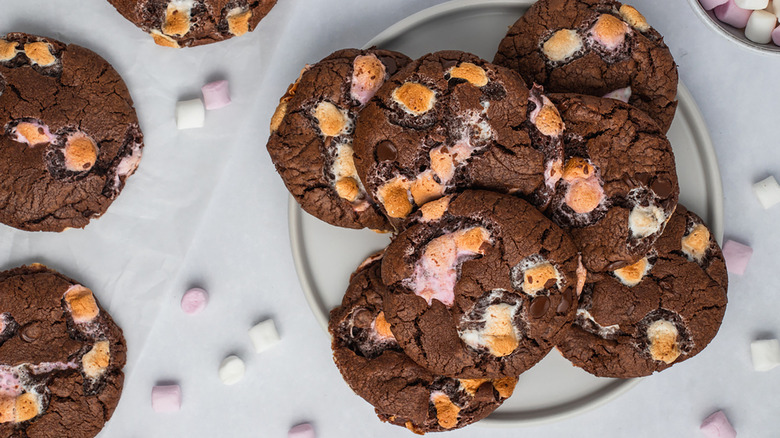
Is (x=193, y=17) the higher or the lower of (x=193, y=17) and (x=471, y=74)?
the lower

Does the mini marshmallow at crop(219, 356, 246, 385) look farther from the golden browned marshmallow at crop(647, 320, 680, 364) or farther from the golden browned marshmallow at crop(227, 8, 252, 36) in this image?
the golden browned marshmallow at crop(647, 320, 680, 364)

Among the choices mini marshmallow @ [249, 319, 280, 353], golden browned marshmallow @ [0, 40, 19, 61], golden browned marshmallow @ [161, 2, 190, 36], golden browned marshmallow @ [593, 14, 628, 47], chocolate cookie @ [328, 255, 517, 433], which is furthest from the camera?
mini marshmallow @ [249, 319, 280, 353]

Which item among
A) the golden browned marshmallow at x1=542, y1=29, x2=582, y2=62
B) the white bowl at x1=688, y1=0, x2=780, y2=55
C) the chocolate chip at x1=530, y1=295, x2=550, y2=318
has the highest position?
the white bowl at x1=688, y1=0, x2=780, y2=55

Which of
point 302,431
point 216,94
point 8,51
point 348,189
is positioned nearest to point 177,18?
point 216,94

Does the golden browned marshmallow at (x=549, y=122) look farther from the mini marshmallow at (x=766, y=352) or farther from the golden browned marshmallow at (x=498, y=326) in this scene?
the mini marshmallow at (x=766, y=352)

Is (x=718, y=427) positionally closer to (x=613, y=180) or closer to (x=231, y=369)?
(x=613, y=180)

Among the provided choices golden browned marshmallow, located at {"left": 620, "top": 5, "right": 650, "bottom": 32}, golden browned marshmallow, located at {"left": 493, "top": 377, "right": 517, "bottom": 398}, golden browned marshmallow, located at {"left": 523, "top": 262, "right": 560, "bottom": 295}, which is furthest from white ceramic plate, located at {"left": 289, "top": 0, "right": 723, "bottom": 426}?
golden browned marshmallow, located at {"left": 523, "top": 262, "right": 560, "bottom": 295}

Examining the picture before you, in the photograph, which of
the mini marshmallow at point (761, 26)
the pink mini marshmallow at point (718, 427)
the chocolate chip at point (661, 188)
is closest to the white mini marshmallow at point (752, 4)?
the mini marshmallow at point (761, 26)
